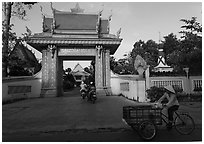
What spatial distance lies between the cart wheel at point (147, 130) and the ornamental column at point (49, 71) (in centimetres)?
1129

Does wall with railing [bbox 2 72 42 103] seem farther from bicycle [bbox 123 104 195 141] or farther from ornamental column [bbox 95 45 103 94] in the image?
bicycle [bbox 123 104 195 141]

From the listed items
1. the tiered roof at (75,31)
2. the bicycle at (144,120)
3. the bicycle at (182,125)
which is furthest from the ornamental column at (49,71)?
the bicycle at (182,125)

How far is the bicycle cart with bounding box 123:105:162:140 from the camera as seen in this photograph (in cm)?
376

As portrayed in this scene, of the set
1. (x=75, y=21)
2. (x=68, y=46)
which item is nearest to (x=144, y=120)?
(x=68, y=46)

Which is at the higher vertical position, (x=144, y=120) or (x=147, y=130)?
(x=144, y=120)

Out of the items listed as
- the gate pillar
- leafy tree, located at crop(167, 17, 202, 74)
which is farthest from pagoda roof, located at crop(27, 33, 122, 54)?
leafy tree, located at crop(167, 17, 202, 74)

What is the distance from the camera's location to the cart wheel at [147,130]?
12.3ft

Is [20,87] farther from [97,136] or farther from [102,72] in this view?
[97,136]

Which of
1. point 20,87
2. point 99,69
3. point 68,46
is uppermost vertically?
point 68,46

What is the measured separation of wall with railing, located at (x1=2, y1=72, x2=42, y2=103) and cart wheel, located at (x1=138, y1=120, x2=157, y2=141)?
30.4ft

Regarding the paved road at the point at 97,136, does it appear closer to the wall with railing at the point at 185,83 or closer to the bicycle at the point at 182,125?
the bicycle at the point at 182,125

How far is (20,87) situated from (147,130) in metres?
11.2

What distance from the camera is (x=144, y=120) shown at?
12.4ft

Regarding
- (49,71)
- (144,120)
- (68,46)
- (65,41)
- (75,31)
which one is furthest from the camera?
(75,31)
